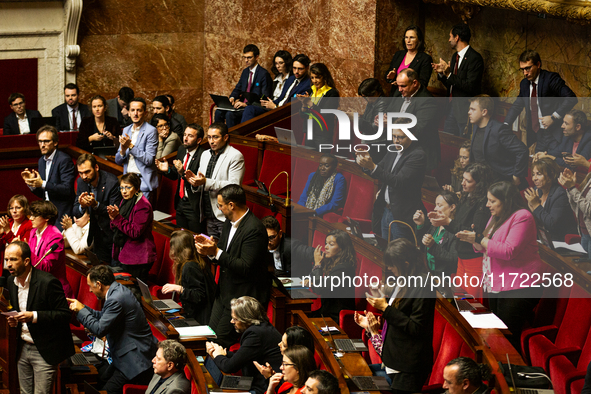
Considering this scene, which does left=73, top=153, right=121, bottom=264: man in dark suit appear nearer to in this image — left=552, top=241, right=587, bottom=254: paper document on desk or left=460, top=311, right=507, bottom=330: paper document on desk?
left=460, top=311, right=507, bottom=330: paper document on desk

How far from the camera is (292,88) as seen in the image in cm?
647

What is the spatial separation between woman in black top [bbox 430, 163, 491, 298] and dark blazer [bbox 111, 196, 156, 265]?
1.78 metres

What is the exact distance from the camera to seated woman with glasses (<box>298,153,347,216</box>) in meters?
4.86

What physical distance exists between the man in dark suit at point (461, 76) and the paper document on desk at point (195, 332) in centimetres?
272

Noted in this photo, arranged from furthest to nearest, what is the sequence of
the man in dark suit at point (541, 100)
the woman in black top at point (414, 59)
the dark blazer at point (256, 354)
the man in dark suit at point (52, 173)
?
the woman in black top at point (414, 59)
the man in dark suit at point (52, 173)
the man in dark suit at point (541, 100)
the dark blazer at point (256, 354)

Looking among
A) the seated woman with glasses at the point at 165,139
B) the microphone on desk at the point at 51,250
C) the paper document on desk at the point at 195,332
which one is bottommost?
the paper document on desk at the point at 195,332

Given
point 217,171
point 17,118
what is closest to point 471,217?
point 217,171

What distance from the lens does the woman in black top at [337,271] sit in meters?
3.92

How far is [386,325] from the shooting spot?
3172mm

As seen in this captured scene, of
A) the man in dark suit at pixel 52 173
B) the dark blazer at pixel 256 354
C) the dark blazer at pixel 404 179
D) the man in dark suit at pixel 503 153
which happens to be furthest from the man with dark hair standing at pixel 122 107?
the dark blazer at pixel 256 354

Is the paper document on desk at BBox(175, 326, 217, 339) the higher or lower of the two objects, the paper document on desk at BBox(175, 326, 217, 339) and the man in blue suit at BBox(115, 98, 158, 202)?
the lower

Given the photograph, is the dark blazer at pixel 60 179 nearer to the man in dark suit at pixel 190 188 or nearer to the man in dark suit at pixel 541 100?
the man in dark suit at pixel 190 188

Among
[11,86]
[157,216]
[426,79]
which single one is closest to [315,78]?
[426,79]

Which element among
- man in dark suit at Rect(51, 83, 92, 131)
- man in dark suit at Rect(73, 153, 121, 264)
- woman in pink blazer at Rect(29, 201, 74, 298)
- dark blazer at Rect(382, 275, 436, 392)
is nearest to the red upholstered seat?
dark blazer at Rect(382, 275, 436, 392)
